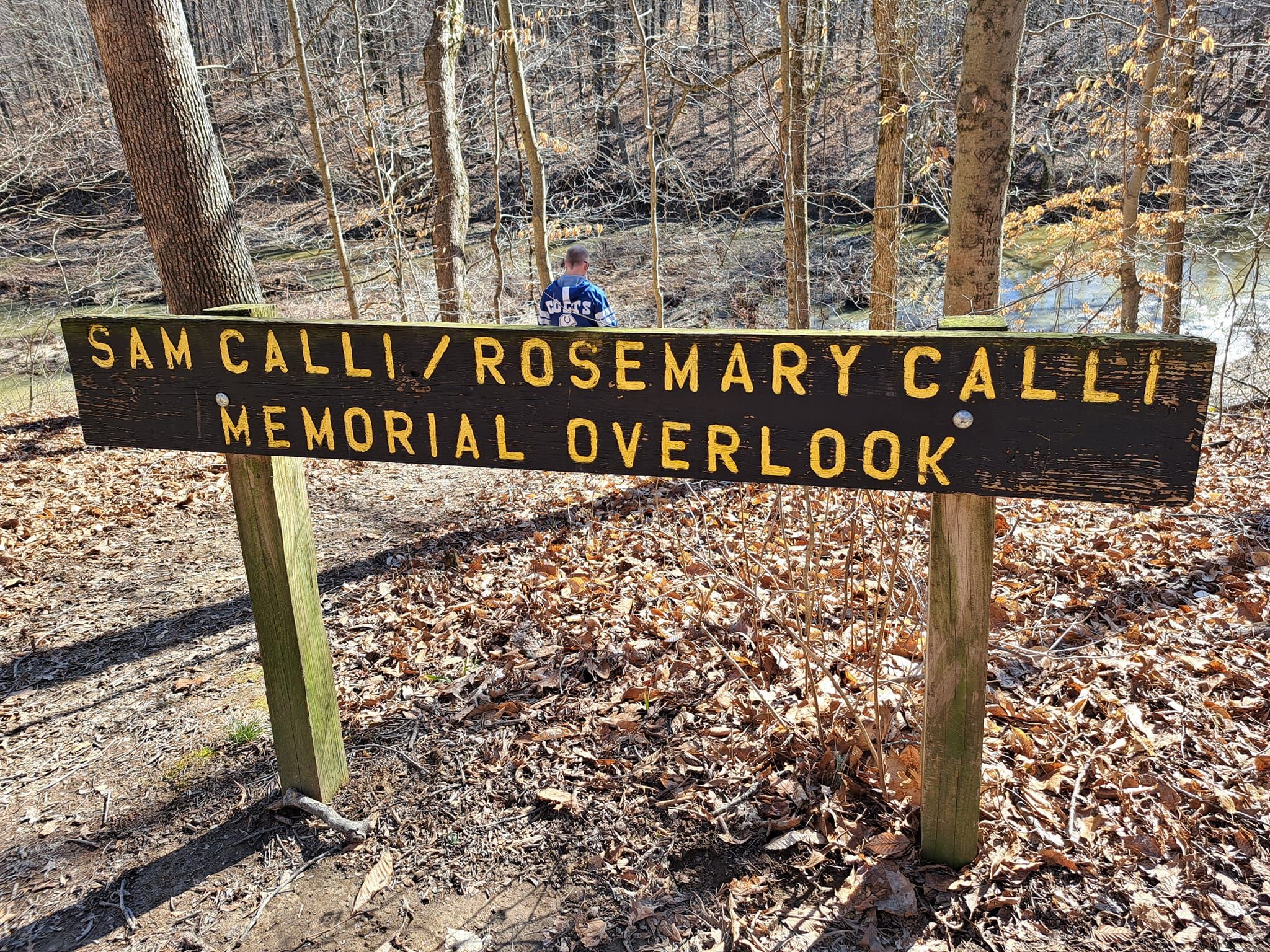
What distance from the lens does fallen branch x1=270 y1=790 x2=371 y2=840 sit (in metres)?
2.98

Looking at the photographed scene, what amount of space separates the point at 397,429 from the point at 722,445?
1004 millimetres

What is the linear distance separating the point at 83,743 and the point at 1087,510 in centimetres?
592

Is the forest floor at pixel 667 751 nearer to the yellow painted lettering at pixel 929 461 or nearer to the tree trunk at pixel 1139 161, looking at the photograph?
the yellow painted lettering at pixel 929 461

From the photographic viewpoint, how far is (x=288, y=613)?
2922 mm

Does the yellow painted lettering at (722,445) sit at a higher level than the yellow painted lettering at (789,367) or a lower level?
lower

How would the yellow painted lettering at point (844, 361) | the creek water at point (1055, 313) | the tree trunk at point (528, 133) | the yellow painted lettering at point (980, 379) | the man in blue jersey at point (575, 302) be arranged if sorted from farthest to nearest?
the creek water at point (1055, 313), the tree trunk at point (528, 133), the man in blue jersey at point (575, 302), the yellow painted lettering at point (844, 361), the yellow painted lettering at point (980, 379)

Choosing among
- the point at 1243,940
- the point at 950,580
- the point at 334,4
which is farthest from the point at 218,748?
the point at 334,4

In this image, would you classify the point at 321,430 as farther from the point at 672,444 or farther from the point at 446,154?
the point at 446,154

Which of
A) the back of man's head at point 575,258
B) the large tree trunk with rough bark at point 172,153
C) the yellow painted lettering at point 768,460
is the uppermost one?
the large tree trunk with rough bark at point 172,153

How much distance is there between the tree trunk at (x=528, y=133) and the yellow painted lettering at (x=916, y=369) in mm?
8454

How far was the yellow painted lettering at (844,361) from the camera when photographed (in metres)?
2.10

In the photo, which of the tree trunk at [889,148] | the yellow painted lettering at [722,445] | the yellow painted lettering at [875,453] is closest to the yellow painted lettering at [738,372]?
the yellow painted lettering at [722,445]

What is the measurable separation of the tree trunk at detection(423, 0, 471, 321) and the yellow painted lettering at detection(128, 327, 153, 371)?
28.0 ft

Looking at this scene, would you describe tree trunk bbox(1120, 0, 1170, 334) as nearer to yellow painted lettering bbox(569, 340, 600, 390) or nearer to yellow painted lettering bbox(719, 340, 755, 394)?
yellow painted lettering bbox(719, 340, 755, 394)
